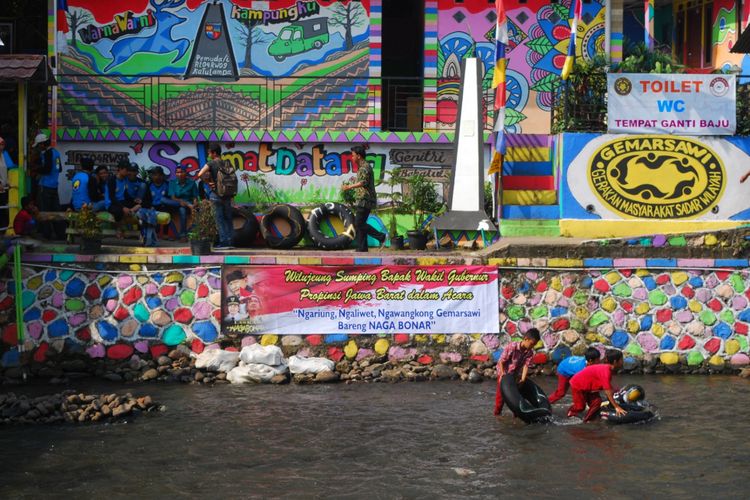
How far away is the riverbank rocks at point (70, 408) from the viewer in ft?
49.7

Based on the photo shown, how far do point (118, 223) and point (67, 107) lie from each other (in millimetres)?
4545

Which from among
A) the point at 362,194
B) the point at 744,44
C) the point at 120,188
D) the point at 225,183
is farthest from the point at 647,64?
the point at 120,188

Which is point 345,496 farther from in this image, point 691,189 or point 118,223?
point 691,189

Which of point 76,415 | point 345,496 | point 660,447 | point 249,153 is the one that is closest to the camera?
A: point 345,496

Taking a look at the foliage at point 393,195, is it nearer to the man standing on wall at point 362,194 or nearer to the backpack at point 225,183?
the man standing on wall at point 362,194

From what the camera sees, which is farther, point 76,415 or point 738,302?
point 738,302

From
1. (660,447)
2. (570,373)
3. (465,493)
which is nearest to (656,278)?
(570,373)

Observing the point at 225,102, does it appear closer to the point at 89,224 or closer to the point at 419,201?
the point at 419,201

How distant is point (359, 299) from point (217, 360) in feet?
8.10

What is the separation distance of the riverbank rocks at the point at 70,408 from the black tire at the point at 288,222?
5.21m

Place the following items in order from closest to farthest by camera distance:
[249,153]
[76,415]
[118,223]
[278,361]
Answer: [76,415] → [278,361] → [118,223] → [249,153]

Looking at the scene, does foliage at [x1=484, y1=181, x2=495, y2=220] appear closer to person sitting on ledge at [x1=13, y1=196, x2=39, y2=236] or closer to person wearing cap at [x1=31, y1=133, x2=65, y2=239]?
person wearing cap at [x1=31, y1=133, x2=65, y2=239]

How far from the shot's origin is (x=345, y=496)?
40.1 ft

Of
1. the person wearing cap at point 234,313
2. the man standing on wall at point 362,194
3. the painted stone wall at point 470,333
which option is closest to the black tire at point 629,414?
the painted stone wall at point 470,333
